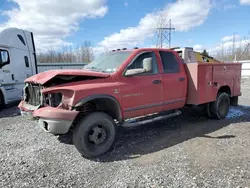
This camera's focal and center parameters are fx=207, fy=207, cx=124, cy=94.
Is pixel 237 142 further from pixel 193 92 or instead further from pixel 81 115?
pixel 81 115

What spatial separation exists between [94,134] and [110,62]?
1.70 metres

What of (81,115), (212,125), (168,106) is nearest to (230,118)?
(212,125)

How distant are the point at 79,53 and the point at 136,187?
117ft

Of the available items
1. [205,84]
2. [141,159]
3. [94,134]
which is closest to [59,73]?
[94,134]

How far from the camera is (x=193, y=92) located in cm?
541

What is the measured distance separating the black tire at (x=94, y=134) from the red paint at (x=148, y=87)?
13.6 inches

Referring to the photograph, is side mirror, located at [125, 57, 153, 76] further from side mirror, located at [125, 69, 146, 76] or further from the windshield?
the windshield

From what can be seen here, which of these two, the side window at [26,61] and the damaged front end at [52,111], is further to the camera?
the side window at [26,61]

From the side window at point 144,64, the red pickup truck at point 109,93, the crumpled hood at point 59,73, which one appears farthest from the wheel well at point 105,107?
the side window at point 144,64

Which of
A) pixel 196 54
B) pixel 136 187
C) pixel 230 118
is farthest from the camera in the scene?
pixel 196 54

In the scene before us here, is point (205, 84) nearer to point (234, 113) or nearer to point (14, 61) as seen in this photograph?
point (234, 113)

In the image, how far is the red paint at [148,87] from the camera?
142 inches

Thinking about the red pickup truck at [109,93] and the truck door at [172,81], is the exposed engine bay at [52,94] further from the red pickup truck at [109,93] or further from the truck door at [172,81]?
the truck door at [172,81]

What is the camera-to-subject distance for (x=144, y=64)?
412cm
